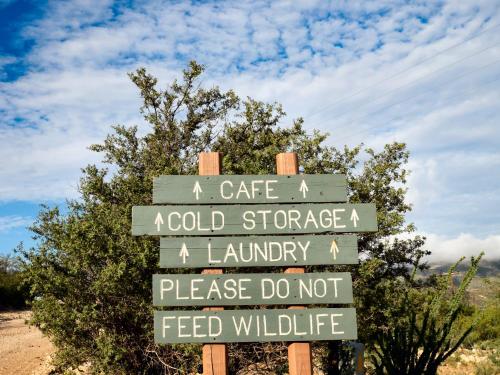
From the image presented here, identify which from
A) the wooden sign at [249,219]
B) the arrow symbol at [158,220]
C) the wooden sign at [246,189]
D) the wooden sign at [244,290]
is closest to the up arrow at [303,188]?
the wooden sign at [246,189]

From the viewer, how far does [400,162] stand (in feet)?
47.4

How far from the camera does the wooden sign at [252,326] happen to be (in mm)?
4906

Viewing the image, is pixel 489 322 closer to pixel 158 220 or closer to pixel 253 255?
pixel 253 255

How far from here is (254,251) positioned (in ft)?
16.7

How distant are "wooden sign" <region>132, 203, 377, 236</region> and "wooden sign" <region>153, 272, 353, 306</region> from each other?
1.61ft

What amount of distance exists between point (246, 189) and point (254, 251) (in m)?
0.70

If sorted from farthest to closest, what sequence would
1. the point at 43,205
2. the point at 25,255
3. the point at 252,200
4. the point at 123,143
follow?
1. the point at 123,143
2. the point at 43,205
3. the point at 25,255
4. the point at 252,200

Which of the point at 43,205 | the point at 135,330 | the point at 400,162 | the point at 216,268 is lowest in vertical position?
the point at 135,330

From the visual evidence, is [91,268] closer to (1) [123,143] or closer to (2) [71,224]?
(2) [71,224]

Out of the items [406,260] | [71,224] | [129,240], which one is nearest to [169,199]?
[129,240]

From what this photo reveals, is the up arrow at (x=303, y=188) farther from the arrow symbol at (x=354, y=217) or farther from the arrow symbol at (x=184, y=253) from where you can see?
the arrow symbol at (x=184, y=253)

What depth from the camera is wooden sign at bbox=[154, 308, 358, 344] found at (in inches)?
193

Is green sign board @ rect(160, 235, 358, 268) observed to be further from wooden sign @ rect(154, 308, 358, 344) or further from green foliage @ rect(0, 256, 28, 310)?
green foliage @ rect(0, 256, 28, 310)

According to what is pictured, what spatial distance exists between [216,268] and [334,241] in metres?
1.31
